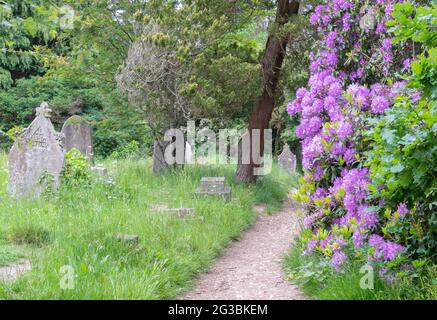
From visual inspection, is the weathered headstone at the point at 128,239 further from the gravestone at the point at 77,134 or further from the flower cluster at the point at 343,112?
the gravestone at the point at 77,134

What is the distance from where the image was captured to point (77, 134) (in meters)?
13.2

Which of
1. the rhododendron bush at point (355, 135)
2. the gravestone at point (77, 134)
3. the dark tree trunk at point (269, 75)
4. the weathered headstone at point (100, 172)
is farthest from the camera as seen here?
the gravestone at point (77, 134)

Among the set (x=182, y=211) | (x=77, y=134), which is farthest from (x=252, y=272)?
(x=77, y=134)

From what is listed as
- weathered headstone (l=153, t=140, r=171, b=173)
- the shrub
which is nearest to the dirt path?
the shrub

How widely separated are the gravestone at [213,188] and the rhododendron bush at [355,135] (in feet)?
10.4

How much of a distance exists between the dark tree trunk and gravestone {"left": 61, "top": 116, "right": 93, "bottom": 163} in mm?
3917

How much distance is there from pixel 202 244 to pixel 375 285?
2773mm

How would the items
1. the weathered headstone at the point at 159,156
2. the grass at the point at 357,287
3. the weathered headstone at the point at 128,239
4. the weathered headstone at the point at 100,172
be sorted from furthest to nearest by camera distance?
the weathered headstone at the point at 159,156 < the weathered headstone at the point at 100,172 < the weathered headstone at the point at 128,239 < the grass at the point at 357,287

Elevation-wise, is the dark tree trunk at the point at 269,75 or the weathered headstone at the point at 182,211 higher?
the dark tree trunk at the point at 269,75

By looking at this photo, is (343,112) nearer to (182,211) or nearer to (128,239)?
(128,239)

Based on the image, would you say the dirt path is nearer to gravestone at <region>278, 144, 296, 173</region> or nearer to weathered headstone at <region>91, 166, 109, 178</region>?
weathered headstone at <region>91, 166, 109, 178</region>

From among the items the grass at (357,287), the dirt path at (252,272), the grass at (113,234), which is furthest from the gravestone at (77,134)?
the grass at (357,287)

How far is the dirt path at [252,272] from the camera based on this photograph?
5.45m
